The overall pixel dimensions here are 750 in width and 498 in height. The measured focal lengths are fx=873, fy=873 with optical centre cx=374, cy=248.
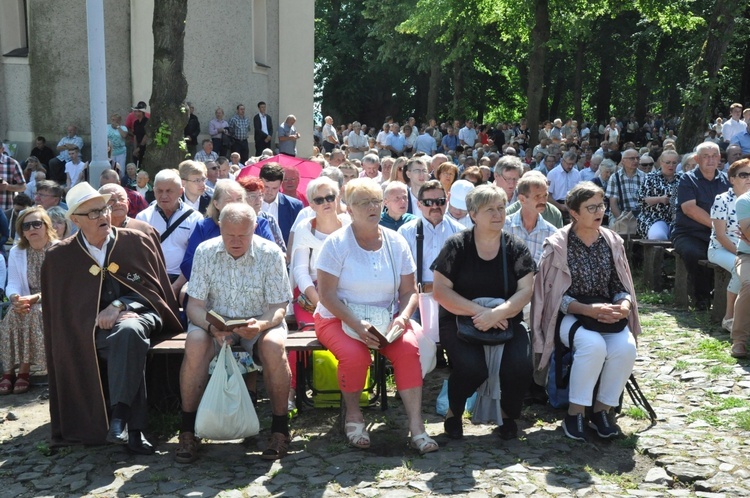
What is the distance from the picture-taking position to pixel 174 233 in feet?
23.5

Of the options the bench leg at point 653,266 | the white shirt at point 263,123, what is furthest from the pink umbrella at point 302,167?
the white shirt at point 263,123

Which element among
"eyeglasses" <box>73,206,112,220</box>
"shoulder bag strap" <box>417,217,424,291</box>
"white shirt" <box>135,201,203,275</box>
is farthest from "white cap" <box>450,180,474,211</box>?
"eyeglasses" <box>73,206,112,220</box>

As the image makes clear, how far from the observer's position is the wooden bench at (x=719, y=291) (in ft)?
27.6

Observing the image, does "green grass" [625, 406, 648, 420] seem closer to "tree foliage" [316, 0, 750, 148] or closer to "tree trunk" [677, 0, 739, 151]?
"tree trunk" [677, 0, 739, 151]

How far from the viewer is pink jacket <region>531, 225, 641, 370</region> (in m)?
5.97

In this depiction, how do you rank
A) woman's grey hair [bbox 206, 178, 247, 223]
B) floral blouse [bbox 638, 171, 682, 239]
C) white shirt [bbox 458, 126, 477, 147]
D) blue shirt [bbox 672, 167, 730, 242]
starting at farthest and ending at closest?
white shirt [bbox 458, 126, 477, 147] < floral blouse [bbox 638, 171, 682, 239] < blue shirt [bbox 672, 167, 730, 242] < woman's grey hair [bbox 206, 178, 247, 223]

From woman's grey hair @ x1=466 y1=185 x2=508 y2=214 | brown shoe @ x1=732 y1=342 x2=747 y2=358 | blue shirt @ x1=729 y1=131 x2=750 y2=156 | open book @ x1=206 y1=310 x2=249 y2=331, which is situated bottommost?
brown shoe @ x1=732 y1=342 x2=747 y2=358

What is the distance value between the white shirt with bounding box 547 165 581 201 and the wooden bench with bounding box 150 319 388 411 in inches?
376

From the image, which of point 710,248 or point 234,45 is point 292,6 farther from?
point 710,248

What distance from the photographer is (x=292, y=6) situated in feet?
74.4

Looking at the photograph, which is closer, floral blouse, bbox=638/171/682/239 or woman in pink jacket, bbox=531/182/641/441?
woman in pink jacket, bbox=531/182/641/441

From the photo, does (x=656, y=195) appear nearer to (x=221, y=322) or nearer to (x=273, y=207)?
(x=273, y=207)

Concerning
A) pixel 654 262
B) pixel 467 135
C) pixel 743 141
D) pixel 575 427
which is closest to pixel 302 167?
pixel 654 262

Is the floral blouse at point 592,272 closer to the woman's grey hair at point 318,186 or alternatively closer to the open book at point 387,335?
the open book at point 387,335
